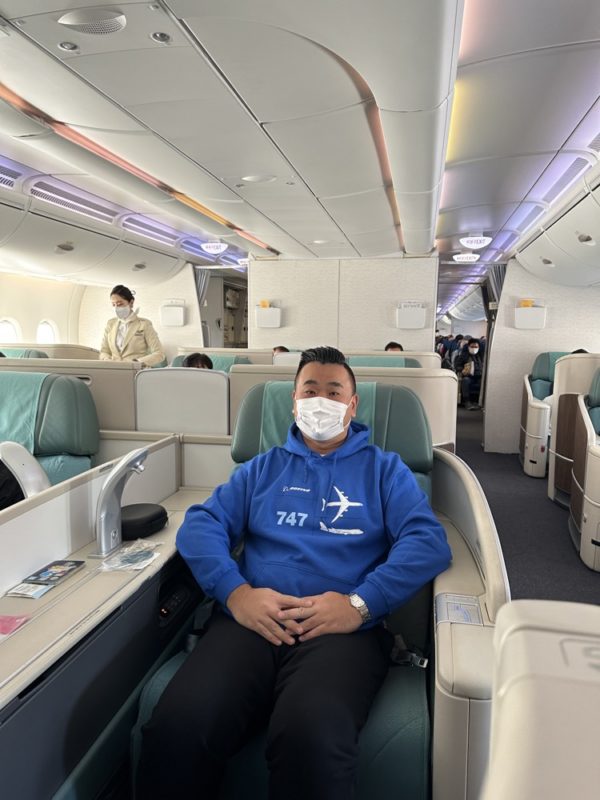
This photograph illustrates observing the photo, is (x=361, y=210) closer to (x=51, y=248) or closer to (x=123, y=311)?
(x=123, y=311)

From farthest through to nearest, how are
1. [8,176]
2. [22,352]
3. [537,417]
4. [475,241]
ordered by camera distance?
[475,241]
[22,352]
[537,417]
[8,176]

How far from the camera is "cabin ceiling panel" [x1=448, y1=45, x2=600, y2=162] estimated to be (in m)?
2.72

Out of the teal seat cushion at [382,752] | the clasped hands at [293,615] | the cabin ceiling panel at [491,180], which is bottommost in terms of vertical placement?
the teal seat cushion at [382,752]

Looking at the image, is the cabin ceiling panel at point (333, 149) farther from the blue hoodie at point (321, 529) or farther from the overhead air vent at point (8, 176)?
the overhead air vent at point (8, 176)

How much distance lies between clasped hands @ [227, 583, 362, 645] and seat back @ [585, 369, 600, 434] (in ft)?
13.0

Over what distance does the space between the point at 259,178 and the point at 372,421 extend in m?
2.86

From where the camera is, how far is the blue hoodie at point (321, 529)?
5.59 ft

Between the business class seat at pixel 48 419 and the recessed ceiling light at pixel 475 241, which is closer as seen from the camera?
the business class seat at pixel 48 419

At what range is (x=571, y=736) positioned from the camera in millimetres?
455

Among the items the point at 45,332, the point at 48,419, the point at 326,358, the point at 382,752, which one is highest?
the point at 45,332

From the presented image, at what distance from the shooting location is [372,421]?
2.29 m

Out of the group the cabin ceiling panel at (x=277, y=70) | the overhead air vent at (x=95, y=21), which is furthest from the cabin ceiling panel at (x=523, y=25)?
the overhead air vent at (x=95, y=21)

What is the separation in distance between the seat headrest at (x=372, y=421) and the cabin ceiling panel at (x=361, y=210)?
3.03 m

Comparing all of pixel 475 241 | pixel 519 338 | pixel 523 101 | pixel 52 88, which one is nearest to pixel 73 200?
pixel 52 88
